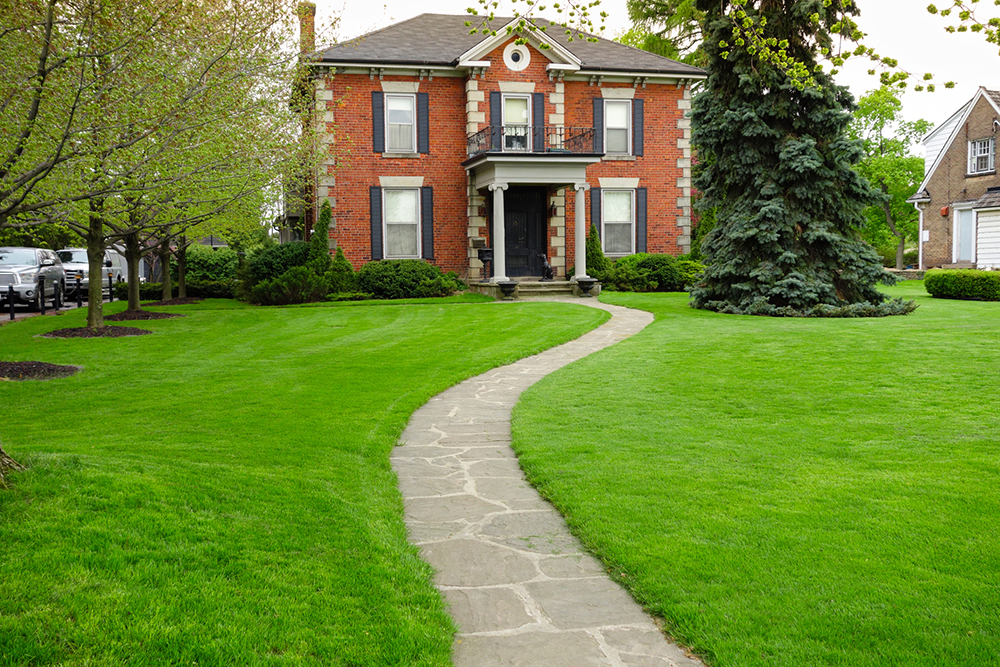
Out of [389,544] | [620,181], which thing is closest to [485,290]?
[620,181]

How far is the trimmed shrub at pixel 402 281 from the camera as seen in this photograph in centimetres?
2420

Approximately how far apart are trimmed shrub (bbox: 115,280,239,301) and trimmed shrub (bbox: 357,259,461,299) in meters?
7.19

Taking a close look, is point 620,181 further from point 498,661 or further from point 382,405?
point 498,661

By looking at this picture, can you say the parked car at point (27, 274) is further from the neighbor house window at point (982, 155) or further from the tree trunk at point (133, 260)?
the neighbor house window at point (982, 155)

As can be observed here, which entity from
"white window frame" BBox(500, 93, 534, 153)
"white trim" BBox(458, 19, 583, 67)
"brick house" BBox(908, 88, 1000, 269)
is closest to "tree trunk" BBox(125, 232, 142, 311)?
"white trim" BBox(458, 19, 583, 67)

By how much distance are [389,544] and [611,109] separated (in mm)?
24484

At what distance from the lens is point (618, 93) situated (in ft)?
89.1

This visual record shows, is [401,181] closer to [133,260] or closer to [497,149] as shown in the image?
[497,149]

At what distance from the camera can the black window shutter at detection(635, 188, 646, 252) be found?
27672 mm

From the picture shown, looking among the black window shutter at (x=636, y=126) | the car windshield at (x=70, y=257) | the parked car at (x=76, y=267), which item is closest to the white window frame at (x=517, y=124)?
the black window shutter at (x=636, y=126)

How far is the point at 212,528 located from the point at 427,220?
71.7ft

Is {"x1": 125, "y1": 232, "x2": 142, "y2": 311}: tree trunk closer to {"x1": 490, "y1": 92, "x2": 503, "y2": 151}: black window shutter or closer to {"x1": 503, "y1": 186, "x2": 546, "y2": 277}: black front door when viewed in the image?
{"x1": 490, "y1": 92, "x2": 503, "y2": 151}: black window shutter

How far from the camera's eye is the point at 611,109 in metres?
27.2

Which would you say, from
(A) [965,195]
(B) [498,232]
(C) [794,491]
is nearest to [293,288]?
(B) [498,232]
